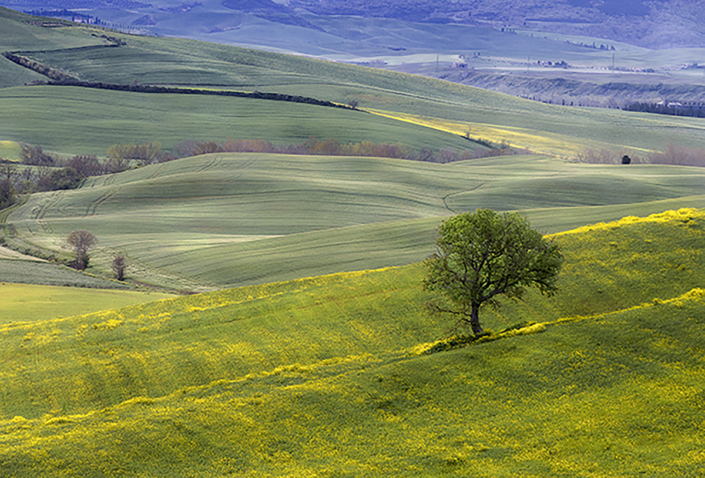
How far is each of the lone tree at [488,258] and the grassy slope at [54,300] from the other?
2808cm

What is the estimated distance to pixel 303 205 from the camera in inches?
3499

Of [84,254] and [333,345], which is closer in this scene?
[333,345]

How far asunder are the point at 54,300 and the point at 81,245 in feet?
65.9

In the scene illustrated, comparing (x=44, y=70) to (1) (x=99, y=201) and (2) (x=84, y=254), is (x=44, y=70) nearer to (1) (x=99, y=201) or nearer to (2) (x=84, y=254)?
(1) (x=99, y=201)

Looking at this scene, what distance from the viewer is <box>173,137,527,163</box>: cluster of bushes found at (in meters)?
132

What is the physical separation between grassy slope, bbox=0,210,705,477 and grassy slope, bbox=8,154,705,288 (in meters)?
20.6

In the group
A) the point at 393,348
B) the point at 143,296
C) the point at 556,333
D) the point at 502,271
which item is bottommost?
the point at 143,296

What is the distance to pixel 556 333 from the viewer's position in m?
29.5

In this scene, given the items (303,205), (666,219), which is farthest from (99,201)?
(666,219)

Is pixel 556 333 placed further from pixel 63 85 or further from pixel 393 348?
pixel 63 85

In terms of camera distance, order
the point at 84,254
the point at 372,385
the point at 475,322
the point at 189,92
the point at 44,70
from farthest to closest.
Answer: the point at 44,70
the point at 189,92
the point at 84,254
the point at 475,322
the point at 372,385

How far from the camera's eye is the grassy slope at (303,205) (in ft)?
212

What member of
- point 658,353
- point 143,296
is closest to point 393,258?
point 143,296

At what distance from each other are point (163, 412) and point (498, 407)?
40.8ft
